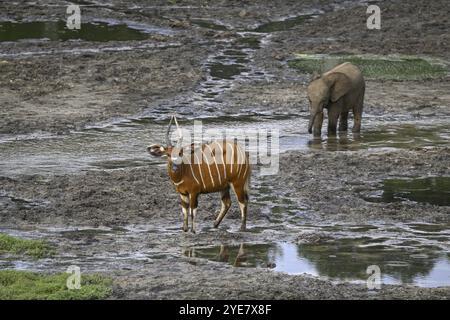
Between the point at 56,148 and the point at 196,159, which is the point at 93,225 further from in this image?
the point at 56,148

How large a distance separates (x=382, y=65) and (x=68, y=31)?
10.00 meters

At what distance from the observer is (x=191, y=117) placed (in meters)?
25.1

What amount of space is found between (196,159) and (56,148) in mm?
6948

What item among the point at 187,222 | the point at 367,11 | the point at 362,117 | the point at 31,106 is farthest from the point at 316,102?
the point at 367,11

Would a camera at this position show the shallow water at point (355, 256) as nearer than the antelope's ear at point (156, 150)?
Yes

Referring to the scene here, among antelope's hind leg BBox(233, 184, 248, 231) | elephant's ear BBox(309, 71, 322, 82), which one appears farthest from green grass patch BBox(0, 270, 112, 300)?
elephant's ear BBox(309, 71, 322, 82)

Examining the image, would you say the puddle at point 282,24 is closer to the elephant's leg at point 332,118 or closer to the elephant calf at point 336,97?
the elephant calf at point 336,97

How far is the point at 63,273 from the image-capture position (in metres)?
13.8

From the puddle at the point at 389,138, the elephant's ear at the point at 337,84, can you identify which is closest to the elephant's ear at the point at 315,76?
the elephant's ear at the point at 337,84

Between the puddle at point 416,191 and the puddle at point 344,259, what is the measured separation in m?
2.67

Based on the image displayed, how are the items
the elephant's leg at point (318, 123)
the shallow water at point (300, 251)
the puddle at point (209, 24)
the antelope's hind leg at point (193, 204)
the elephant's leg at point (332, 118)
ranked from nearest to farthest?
the shallow water at point (300, 251) < the antelope's hind leg at point (193, 204) < the elephant's leg at point (318, 123) < the elephant's leg at point (332, 118) < the puddle at point (209, 24)

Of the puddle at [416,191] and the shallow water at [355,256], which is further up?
the shallow water at [355,256]

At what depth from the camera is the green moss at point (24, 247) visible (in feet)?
48.3

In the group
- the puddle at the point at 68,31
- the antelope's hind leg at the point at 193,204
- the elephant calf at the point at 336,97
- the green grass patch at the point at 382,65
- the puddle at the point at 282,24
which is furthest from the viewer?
the puddle at the point at 282,24
